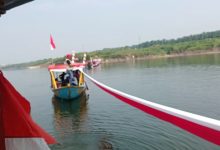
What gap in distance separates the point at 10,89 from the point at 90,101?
60.2 ft

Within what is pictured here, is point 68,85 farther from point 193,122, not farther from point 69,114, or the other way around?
point 193,122

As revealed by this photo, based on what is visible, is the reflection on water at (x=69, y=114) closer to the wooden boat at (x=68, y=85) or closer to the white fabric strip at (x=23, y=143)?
the wooden boat at (x=68, y=85)

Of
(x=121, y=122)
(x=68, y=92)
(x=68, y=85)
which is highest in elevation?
(x=68, y=85)

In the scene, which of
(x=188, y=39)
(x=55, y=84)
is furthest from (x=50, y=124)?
(x=188, y=39)

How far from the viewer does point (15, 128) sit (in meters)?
2.41

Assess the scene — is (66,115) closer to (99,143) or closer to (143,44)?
(99,143)

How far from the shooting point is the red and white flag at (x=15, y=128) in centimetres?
240

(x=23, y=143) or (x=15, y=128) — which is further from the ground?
(x=15, y=128)

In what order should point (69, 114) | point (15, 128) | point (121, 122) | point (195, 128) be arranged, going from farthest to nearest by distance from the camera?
point (69, 114) < point (121, 122) < point (15, 128) < point (195, 128)

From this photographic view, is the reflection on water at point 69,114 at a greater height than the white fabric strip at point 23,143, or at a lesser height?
lesser

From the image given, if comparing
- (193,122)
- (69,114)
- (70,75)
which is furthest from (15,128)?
(70,75)

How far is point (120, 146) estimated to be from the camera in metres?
10.0

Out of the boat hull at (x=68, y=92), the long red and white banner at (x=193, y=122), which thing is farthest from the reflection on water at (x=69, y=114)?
the long red and white banner at (x=193, y=122)

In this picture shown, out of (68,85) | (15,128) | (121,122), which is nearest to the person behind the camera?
(15,128)
